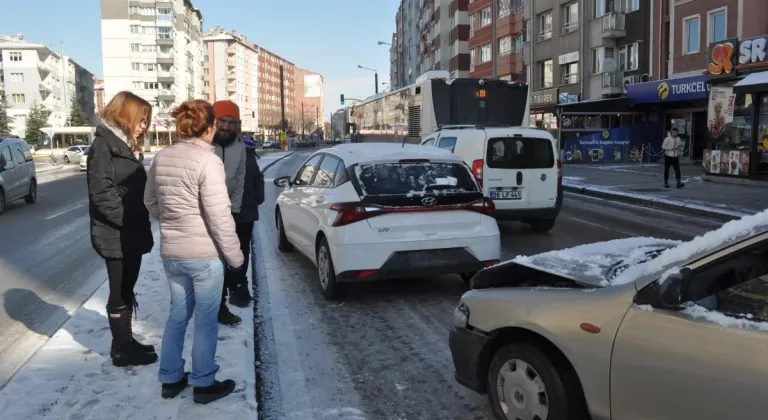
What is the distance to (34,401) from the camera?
12.0ft

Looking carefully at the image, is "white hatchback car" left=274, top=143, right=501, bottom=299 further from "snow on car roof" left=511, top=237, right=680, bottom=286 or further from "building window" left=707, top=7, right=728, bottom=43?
"building window" left=707, top=7, right=728, bottom=43

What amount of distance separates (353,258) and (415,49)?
94.1 metres

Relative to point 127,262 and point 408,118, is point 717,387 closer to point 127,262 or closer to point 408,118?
point 127,262

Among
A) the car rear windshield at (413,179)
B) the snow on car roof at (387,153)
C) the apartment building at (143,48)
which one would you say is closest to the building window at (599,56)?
the snow on car roof at (387,153)

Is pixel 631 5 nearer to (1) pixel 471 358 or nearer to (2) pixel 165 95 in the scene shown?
(1) pixel 471 358

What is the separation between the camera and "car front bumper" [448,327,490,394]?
3.47m

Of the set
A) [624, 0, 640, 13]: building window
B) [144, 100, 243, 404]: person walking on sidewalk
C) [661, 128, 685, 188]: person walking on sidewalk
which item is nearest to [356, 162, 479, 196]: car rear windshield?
[144, 100, 243, 404]: person walking on sidewalk

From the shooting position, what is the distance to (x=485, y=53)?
50.8m

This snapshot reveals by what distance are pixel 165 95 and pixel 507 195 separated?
94660 millimetres

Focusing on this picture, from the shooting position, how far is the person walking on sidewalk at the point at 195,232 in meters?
3.40

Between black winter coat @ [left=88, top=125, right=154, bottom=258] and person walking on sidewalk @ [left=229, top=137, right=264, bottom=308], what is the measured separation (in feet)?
4.87

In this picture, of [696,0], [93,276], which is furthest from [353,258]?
[696,0]

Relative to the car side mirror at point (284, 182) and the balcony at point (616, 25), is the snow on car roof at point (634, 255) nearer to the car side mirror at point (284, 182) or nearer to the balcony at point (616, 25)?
the car side mirror at point (284, 182)

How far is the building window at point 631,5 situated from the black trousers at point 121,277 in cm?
3245
